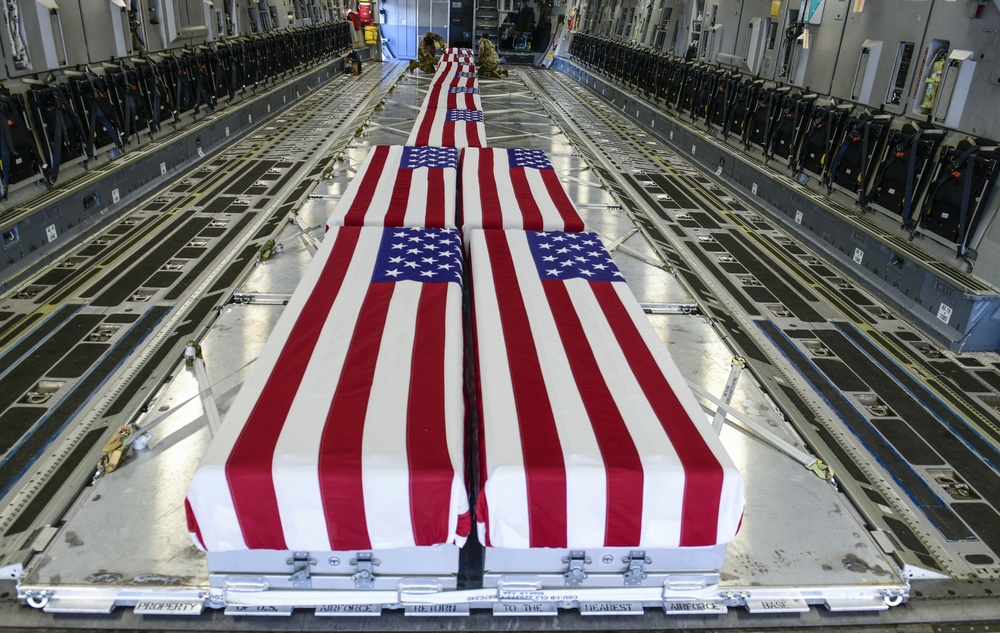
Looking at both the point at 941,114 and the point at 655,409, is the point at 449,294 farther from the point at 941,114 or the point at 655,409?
the point at 941,114

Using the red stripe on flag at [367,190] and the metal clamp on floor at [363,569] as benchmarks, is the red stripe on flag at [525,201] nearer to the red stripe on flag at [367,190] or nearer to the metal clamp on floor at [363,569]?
the red stripe on flag at [367,190]

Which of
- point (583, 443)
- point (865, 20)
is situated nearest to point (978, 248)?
point (865, 20)

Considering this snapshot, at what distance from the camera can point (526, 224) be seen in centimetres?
537

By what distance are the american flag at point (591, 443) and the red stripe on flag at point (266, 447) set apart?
2.40 feet

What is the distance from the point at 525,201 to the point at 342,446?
3693 millimetres

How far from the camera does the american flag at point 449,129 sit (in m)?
8.56

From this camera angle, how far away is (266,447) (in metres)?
2.53

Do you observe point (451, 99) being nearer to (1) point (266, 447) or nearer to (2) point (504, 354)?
(2) point (504, 354)

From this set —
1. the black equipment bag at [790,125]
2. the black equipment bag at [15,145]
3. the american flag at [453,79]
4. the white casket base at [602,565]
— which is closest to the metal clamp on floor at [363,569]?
the white casket base at [602,565]

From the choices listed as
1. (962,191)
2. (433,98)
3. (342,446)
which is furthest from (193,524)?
(433,98)

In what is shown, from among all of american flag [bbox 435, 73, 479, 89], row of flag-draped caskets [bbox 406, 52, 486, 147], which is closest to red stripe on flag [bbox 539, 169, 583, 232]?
row of flag-draped caskets [bbox 406, 52, 486, 147]

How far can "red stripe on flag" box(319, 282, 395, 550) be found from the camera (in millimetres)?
2430

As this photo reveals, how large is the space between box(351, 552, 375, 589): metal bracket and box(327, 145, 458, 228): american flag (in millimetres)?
2985

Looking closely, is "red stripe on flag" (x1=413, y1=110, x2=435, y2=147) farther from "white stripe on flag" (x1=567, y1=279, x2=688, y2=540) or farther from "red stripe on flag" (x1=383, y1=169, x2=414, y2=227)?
"white stripe on flag" (x1=567, y1=279, x2=688, y2=540)
